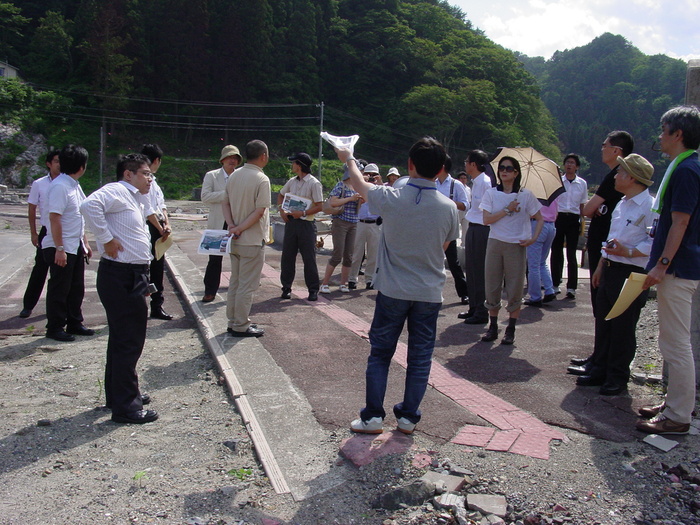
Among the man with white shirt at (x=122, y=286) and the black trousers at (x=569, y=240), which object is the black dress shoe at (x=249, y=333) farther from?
the black trousers at (x=569, y=240)

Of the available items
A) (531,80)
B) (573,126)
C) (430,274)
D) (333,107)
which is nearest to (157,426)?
(430,274)

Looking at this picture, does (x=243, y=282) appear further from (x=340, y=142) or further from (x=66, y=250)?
(x=340, y=142)

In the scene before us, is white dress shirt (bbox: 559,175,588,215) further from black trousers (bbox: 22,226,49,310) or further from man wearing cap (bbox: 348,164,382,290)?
black trousers (bbox: 22,226,49,310)

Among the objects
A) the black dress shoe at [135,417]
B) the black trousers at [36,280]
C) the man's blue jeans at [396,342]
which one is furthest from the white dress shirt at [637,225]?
the black trousers at [36,280]

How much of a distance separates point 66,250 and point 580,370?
5.22 metres

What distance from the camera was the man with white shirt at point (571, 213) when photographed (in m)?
8.24

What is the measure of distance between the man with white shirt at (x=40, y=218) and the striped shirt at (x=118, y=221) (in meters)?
2.55

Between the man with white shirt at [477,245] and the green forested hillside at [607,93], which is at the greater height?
the green forested hillside at [607,93]

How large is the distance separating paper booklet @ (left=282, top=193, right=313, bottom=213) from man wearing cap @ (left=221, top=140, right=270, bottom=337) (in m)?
1.56

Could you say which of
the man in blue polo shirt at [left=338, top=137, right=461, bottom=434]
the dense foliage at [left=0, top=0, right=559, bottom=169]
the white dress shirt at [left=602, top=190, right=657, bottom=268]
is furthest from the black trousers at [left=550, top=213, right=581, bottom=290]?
the dense foliage at [left=0, top=0, right=559, bottom=169]

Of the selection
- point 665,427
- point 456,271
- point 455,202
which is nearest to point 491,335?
point 456,271

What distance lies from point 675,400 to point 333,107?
230 feet

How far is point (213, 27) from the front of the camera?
198ft

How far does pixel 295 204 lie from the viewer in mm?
7531
